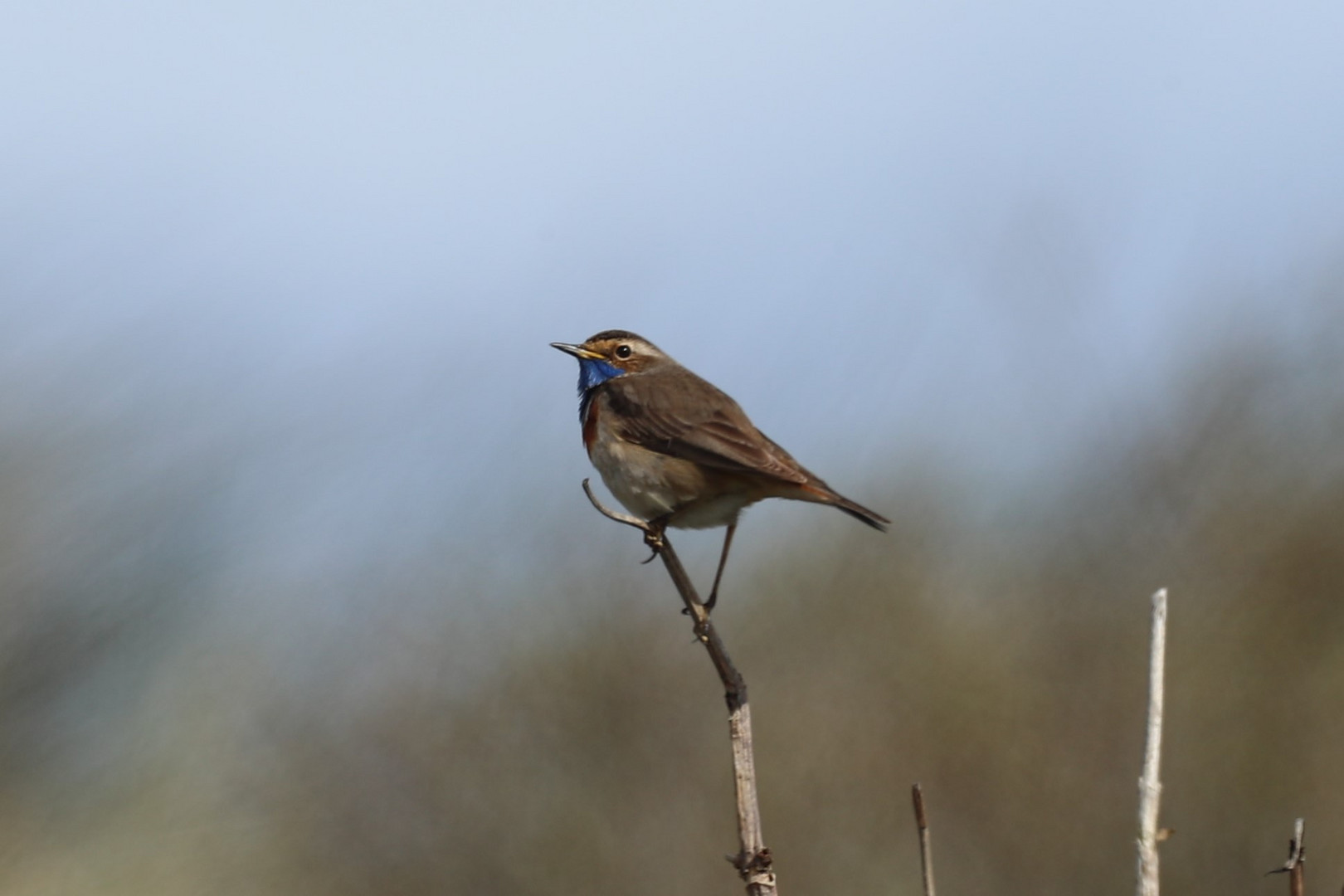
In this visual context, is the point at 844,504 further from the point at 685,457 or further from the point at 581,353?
the point at 581,353

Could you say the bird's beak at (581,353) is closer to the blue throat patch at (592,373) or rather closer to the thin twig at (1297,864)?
the blue throat patch at (592,373)

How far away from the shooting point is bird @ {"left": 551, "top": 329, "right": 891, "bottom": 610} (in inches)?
260

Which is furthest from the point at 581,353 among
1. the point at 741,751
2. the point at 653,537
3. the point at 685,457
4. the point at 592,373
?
the point at 741,751

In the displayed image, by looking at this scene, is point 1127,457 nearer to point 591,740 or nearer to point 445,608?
point 591,740

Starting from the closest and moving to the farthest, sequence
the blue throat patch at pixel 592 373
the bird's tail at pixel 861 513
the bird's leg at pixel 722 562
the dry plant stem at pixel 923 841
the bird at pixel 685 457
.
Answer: the dry plant stem at pixel 923 841 < the bird's leg at pixel 722 562 < the bird's tail at pixel 861 513 < the bird at pixel 685 457 < the blue throat patch at pixel 592 373

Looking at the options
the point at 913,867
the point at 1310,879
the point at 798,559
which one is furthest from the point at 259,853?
the point at 1310,879

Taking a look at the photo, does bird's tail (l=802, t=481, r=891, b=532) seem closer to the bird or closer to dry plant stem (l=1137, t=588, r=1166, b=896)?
the bird

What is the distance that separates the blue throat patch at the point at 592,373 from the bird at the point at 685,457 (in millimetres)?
180

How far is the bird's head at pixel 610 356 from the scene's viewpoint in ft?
25.9

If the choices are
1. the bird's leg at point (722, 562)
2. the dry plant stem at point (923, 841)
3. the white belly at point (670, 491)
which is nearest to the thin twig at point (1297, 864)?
the dry plant stem at point (923, 841)

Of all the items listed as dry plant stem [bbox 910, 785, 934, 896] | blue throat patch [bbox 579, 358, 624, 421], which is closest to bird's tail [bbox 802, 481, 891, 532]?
blue throat patch [bbox 579, 358, 624, 421]

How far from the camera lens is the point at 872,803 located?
12.4 metres

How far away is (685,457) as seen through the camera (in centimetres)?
688

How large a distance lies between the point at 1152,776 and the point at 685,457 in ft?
13.3
